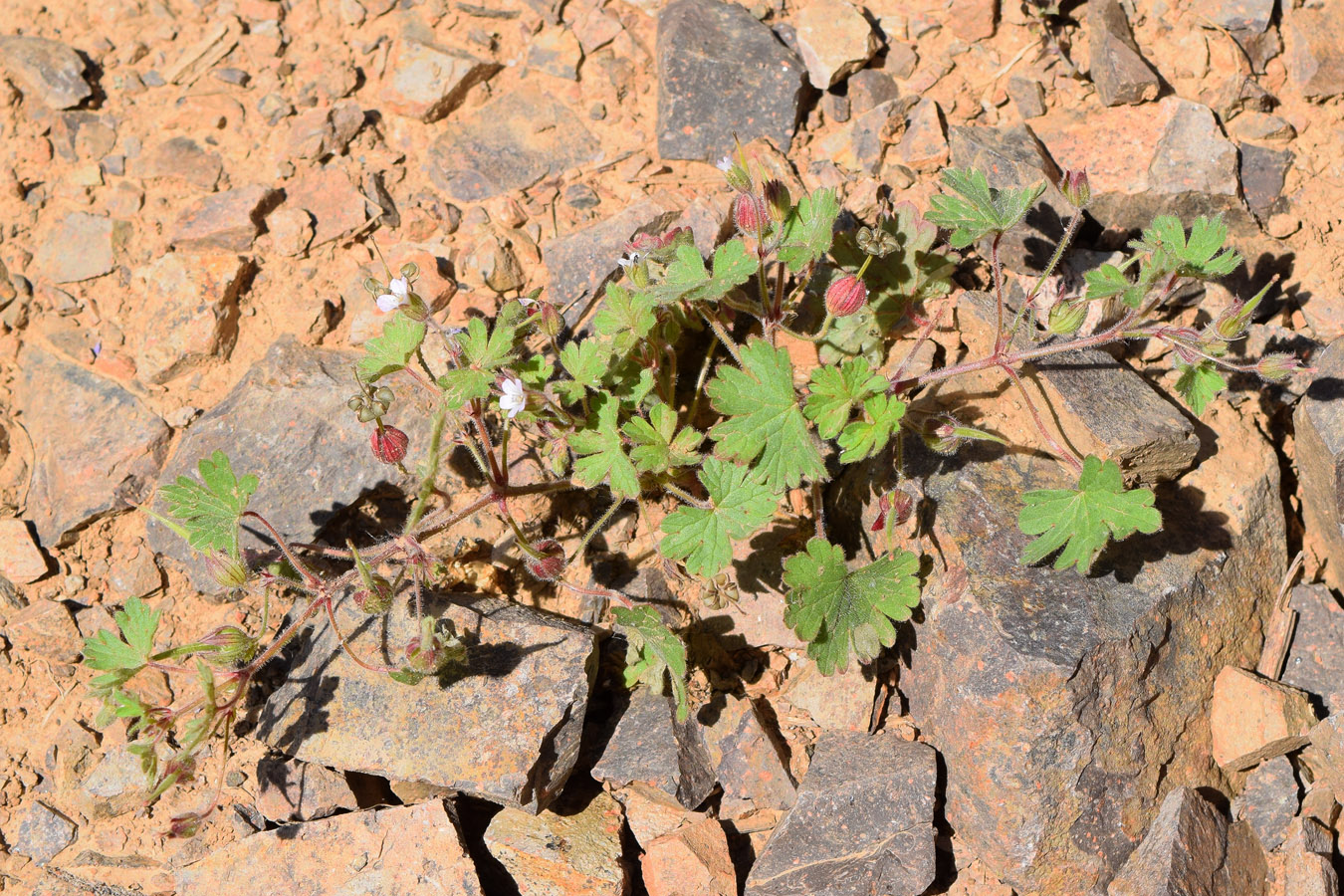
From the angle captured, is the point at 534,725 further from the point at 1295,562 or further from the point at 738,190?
the point at 1295,562

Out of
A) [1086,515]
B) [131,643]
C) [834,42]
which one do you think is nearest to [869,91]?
[834,42]

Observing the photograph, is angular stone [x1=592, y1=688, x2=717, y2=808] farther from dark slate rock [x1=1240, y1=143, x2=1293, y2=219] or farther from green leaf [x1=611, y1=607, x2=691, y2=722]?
dark slate rock [x1=1240, y1=143, x2=1293, y2=219]

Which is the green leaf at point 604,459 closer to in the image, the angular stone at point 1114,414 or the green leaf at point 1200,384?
the angular stone at point 1114,414

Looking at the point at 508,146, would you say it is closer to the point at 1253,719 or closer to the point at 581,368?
the point at 581,368

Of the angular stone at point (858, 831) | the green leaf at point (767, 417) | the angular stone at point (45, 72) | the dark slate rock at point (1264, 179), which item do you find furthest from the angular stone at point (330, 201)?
the dark slate rock at point (1264, 179)

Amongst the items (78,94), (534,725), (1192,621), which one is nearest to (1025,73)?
(1192,621)

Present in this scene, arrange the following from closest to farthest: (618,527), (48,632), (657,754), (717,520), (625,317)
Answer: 1. (717,520)
2. (625,317)
3. (657,754)
4. (48,632)
5. (618,527)
